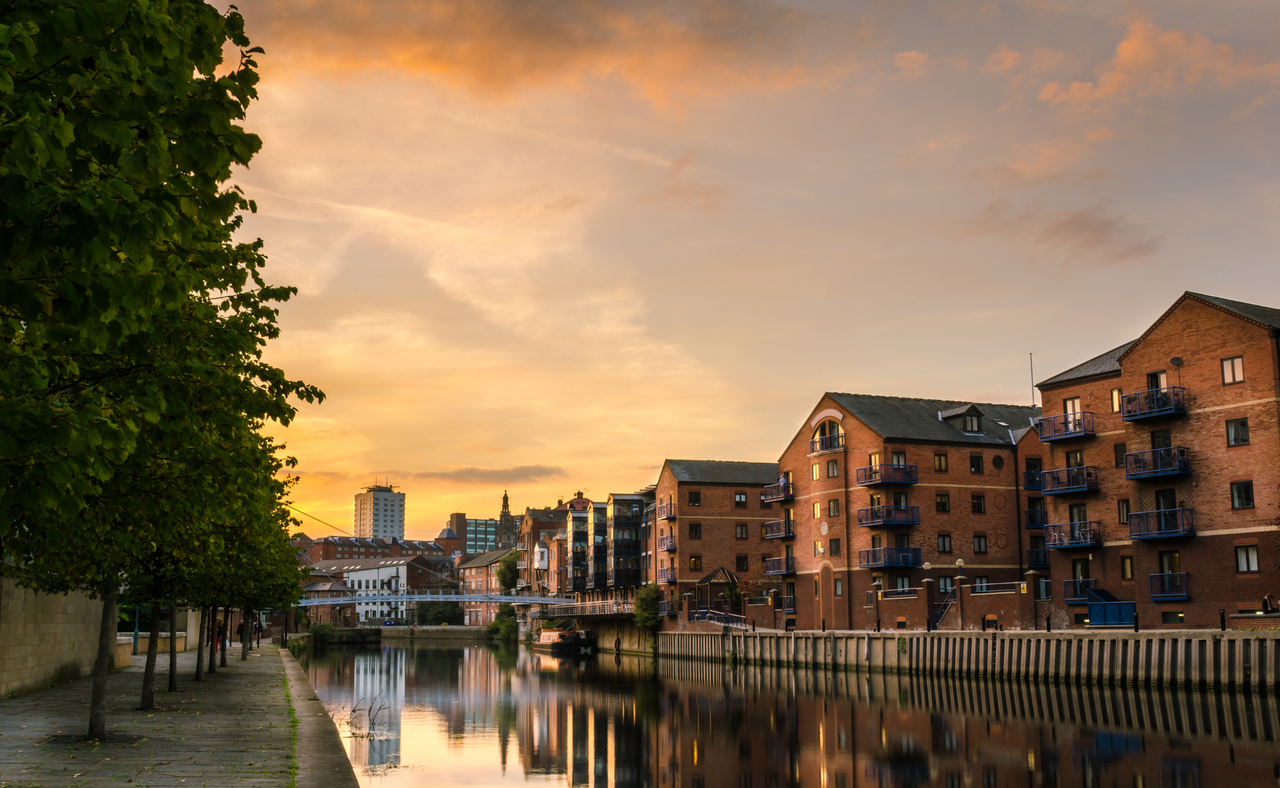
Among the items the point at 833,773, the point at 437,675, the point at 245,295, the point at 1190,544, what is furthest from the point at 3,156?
the point at 437,675

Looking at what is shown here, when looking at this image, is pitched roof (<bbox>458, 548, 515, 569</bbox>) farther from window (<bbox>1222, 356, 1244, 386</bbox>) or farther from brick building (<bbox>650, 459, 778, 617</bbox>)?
window (<bbox>1222, 356, 1244, 386</bbox>)

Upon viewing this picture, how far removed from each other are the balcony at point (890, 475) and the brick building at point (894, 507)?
0.06 meters

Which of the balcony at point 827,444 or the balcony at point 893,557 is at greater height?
the balcony at point 827,444

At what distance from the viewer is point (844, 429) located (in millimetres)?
71750

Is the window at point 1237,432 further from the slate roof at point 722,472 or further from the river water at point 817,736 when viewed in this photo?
the slate roof at point 722,472

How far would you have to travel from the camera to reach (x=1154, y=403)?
163 ft

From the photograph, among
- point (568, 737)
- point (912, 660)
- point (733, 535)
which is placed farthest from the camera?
point (733, 535)

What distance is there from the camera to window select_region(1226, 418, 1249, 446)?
46.6 meters

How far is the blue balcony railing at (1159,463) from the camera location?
48.5 m

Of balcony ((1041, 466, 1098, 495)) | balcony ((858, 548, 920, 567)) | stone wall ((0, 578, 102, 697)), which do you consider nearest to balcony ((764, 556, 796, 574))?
balcony ((858, 548, 920, 567))

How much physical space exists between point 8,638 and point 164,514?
19.2 meters

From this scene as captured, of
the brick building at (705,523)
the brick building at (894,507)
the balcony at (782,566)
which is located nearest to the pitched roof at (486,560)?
the brick building at (705,523)

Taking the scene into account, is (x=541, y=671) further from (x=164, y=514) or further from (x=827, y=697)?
(x=164, y=514)

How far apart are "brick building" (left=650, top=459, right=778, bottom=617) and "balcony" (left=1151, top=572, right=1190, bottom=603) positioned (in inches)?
1704
